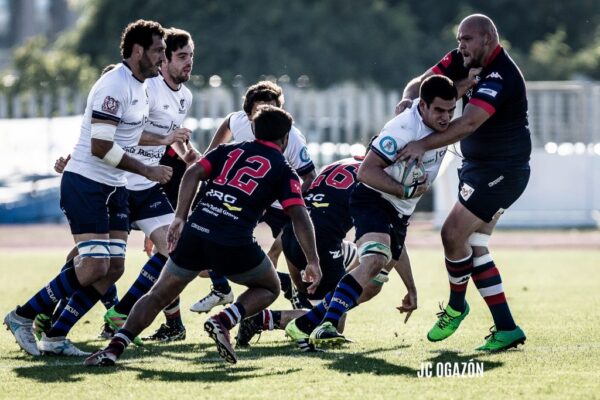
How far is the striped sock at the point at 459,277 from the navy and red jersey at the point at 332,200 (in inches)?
36.0

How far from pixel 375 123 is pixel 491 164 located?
16072 millimetres

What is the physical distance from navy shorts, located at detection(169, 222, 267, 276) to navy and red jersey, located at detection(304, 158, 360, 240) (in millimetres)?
1594

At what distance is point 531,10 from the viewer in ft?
147

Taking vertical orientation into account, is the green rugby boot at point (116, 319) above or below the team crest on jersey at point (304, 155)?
below

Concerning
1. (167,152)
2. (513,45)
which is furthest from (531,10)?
(167,152)

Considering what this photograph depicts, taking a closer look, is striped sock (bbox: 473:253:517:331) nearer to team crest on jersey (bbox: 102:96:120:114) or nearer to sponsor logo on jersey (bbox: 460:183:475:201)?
sponsor logo on jersey (bbox: 460:183:475:201)

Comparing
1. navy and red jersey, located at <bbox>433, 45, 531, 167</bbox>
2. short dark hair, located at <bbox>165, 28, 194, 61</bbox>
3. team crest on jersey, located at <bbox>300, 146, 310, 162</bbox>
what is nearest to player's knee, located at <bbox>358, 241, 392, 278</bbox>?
navy and red jersey, located at <bbox>433, 45, 531, 167</bbox>

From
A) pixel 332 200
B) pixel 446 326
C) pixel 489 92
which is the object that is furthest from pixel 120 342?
pixel 489 92

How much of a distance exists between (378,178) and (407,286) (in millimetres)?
1343

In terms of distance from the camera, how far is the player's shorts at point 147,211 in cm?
1005

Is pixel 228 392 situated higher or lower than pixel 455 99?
lower

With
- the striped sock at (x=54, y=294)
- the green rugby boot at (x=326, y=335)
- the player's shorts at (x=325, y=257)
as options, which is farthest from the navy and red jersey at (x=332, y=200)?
the striped sock at (x=54, y=294)

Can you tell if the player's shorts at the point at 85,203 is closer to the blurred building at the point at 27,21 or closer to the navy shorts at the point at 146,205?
the navy shorts at the point at 146,205

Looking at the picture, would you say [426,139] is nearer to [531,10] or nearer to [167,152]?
[167,152]
